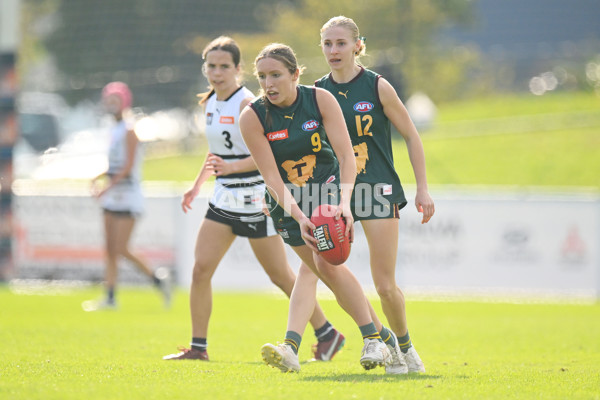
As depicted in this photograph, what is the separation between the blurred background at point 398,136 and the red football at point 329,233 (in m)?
2.55

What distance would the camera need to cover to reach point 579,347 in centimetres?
763

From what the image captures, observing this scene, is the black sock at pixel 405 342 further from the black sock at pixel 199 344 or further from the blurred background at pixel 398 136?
the blurred background at pixel 398 136

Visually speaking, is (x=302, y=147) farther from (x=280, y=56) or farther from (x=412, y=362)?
(x=412, y=362)

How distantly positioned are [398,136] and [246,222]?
17698mm

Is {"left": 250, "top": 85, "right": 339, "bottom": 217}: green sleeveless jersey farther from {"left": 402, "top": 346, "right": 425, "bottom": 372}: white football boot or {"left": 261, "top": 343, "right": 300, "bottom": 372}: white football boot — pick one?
{"left": 402, "top": 346, "right": 425, "bottom": 372}: white football boot

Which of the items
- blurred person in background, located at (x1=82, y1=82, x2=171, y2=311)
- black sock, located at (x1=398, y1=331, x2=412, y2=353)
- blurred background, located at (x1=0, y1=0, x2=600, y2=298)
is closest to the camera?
black sock, located at (x1=398, y1=331, x2=412, y2=353)

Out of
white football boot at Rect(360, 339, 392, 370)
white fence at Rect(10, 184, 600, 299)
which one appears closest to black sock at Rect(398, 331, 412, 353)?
white football boot at Rect(360, 339, 392, 370)

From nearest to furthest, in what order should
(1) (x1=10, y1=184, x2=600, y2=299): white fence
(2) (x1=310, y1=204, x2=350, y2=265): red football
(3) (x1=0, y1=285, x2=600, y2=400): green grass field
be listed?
(3) (x1=0, y1=285, x2=600, y2=400): green grass field < (2) (x1=310, y1=204, x2=350, y2=265): red football < (1) (x1=10, y1=184, x2=600, y2=299): white fence

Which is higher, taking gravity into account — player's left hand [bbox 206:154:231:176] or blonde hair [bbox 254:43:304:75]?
blonde hair [bbox 254:43:304:75]

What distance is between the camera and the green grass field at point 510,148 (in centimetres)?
2114

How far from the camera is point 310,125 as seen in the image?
5.11 metres

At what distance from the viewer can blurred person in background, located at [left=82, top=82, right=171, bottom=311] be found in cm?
1052

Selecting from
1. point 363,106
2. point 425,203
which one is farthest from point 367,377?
point 363,106

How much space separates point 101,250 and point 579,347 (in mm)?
8771
